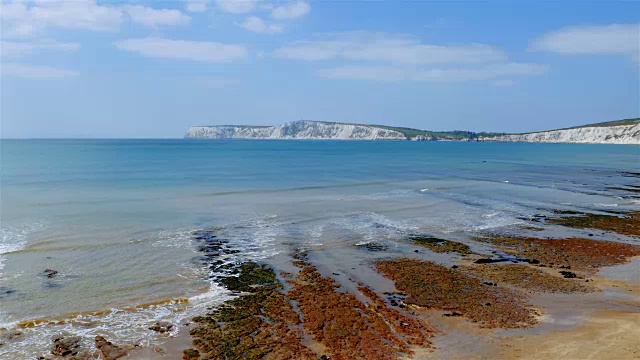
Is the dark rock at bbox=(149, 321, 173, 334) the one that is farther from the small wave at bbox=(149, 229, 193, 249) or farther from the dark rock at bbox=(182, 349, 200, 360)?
the small wave at bbox=(149, 229, 193, 249)

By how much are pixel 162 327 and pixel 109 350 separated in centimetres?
185

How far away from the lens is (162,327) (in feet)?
50.1

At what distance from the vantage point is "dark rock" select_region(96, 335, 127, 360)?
13406 mm

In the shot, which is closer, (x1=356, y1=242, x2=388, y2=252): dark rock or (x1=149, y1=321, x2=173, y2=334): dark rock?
(x1=149, y1=321, x2=173, y2=334): dark rock

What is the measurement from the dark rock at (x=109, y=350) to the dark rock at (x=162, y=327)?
4.50ft

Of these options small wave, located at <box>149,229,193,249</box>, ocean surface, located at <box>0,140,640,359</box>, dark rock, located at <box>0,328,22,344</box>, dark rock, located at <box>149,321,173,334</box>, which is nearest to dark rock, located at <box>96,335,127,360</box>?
ocean surface, located at <box>0,140,640,359</box>

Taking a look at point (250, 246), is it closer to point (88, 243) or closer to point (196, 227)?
point (196, 227)

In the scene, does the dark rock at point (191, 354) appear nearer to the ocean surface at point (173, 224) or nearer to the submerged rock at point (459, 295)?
the ocean surface at point (173, 224)

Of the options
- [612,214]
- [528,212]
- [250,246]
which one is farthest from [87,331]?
[612,214]

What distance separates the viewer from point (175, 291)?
1877cm

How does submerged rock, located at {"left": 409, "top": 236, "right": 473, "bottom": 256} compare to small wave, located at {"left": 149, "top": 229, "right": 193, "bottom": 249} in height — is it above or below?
above

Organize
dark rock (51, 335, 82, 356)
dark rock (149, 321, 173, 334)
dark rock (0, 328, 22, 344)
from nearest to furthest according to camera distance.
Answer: dark rock (51, 335, 82, 356) → dark rock (0, 328, 22, 344) → dark rock (149, 321, 173, 334)

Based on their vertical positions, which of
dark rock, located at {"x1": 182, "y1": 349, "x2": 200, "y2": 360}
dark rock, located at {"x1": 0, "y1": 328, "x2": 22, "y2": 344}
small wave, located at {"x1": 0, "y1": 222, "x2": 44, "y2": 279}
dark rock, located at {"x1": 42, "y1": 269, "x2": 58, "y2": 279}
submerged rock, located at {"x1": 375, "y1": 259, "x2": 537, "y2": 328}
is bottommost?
dark rock, located at {"x1": 0, "y1": 328, "x2": 22, "y2": 344}

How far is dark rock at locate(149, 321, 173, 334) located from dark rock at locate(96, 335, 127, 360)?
4.50ft
